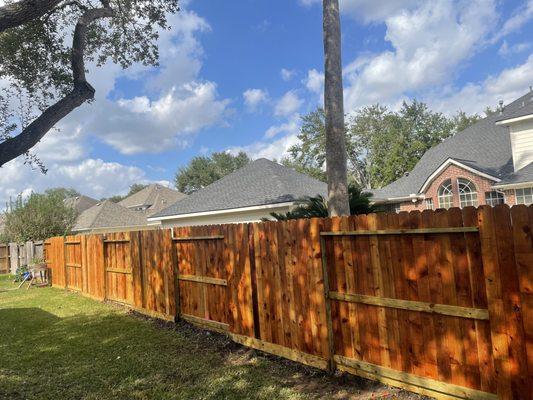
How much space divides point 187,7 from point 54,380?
10086 millimetres

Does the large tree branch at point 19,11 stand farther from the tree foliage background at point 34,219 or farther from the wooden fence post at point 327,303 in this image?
the tree foliage background at point 34,219

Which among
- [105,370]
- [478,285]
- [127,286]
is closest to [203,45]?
[127,286]

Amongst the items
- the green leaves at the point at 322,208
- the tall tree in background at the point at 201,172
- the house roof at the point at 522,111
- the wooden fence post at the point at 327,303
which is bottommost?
the wooden fence post at the point at 327,303

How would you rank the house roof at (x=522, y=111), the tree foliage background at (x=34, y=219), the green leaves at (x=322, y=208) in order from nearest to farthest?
the green leaves at (x=322, y=208)
the house roof at (x=522, y=111)
the tree foliage background at (x=34, y=219)

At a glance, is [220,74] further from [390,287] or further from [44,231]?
[390,287]

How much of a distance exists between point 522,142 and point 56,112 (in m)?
16.3

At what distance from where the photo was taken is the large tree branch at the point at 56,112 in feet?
16.3

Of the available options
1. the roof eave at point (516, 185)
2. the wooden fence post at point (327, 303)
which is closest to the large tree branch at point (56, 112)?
the wooden fence post at point (327, 303)

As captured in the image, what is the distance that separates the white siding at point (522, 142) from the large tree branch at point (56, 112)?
50.5 feet

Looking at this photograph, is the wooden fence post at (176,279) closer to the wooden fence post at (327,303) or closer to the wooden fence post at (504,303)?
the wooden fence post at (327,303)

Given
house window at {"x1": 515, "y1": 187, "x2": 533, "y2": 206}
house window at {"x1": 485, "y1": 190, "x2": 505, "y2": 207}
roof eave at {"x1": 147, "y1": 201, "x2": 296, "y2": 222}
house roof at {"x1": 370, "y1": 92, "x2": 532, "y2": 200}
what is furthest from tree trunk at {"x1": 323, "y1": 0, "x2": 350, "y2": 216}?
house window at {"x1": 485, "y1": 190, "x2": 505, "y2": 207}

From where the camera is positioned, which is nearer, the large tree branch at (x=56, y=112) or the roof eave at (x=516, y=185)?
the large tree branch at (x=56, y=112)

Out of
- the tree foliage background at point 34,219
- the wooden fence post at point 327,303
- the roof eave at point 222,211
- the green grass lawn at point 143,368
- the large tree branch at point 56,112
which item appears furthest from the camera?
the tree foliage background at point 34,219

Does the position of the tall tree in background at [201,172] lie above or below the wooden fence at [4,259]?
above
